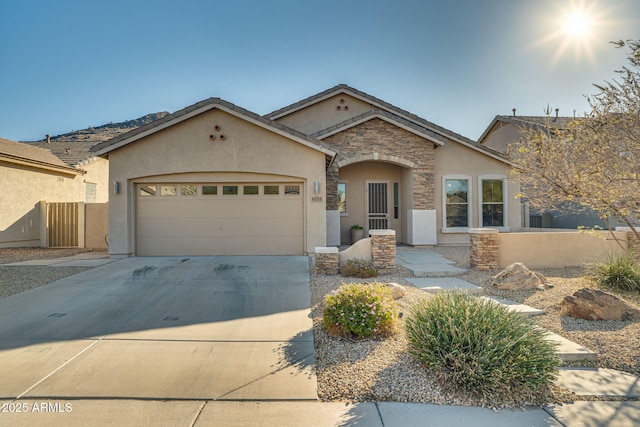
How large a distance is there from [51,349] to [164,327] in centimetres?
139

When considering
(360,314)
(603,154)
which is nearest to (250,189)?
(360,314)

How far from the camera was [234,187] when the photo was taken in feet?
36.8

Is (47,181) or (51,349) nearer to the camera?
(51,349)

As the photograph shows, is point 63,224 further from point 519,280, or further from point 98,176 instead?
point 519,280

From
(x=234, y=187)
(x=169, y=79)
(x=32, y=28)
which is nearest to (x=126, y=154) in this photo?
(x=234, y=187)

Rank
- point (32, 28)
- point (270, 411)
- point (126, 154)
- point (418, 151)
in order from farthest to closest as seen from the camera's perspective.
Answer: point (418, 151) → point (32, 28) → point (126, 154) → point (270, 411)

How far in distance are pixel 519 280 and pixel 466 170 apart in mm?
7771

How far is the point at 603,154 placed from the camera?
4836mm

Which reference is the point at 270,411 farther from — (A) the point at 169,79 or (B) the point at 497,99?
(B) the point at 497,99

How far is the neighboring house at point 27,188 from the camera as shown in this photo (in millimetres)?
13609

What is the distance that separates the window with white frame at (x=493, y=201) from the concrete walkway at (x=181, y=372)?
10.8 meters

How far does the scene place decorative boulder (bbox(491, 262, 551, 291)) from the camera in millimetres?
7289

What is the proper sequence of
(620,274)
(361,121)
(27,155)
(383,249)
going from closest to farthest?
(620,274)
(383,249)
(361,121)
(27,155)

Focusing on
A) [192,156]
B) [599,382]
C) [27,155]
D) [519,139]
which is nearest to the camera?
[599,382]
